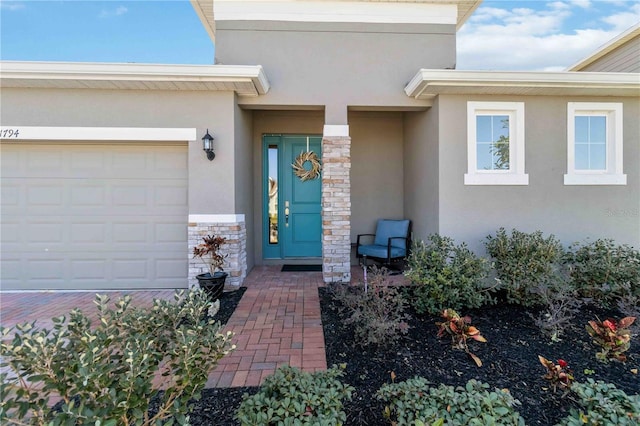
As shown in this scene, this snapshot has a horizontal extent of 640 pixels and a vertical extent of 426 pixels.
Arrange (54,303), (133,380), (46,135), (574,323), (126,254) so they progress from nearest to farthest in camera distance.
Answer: (133,380), (574,323), (54,303), (46,135), (126,254)

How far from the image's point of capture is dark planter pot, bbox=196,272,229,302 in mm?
4164

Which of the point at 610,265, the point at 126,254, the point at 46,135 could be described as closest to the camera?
the point at 610,265

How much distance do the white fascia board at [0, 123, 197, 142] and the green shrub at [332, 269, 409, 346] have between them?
3332 millimetres

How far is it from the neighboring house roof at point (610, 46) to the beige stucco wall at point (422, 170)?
4.38m

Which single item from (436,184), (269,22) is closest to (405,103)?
(436,184)

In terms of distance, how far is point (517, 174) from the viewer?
4703 mm

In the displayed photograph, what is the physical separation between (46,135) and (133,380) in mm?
4890

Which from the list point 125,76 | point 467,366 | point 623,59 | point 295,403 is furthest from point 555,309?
point 623,59

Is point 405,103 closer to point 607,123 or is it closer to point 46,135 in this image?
point 607,123

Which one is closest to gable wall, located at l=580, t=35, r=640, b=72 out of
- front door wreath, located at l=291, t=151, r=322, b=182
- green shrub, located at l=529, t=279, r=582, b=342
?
green shrub, located at l=529, t=279, r=582, b=342

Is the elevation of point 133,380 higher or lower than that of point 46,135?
lower

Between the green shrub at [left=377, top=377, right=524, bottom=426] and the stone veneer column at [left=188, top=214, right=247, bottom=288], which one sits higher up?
the stone veneer column at [left=188, top=214, right=247, bottom=288]

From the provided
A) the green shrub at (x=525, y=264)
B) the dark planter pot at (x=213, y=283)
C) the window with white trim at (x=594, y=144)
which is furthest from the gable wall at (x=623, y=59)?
the dark planter pot at (x=213, y=283)

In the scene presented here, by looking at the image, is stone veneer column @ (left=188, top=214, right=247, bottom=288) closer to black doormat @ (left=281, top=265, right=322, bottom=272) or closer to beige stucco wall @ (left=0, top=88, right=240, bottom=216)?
beige stucco wall @ (left=0, top=88, right=240, bottom=216)
